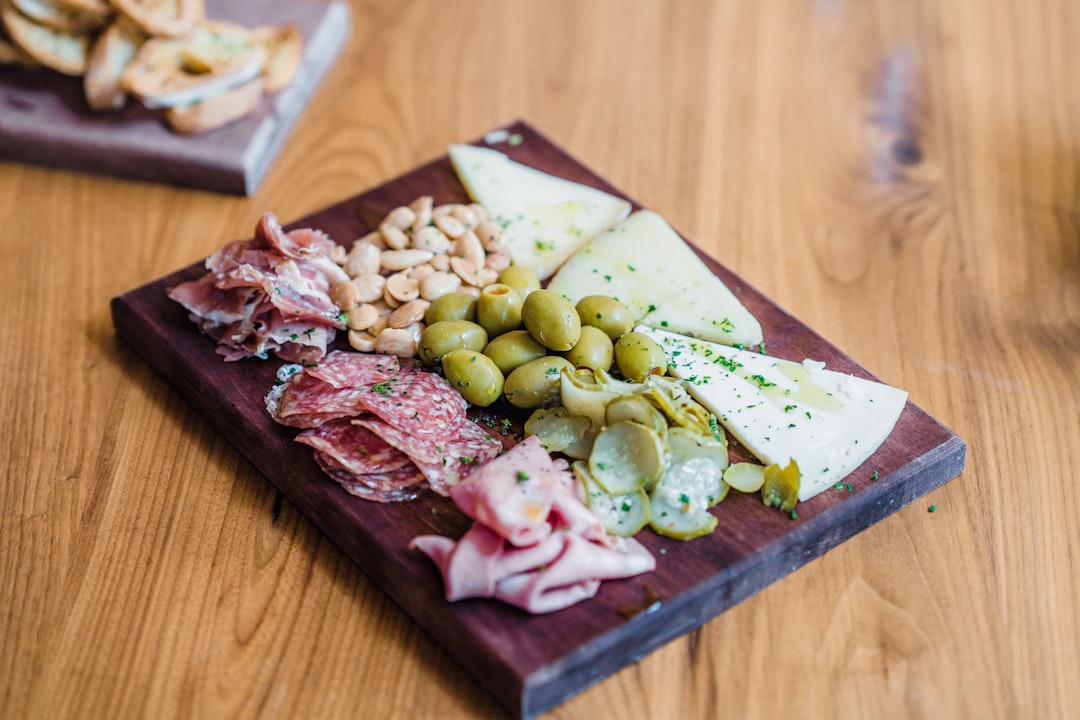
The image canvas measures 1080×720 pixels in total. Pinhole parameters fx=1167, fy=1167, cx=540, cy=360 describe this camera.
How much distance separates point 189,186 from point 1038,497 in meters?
1.70

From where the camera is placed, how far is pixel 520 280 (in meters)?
1.93

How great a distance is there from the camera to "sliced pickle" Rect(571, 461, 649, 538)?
1602 mm

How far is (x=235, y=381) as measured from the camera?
6.03 feet

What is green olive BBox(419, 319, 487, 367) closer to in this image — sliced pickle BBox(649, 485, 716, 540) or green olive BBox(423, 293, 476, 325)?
green olive BBox(423, 293, 476, 325)

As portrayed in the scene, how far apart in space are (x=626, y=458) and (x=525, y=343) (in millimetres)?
275

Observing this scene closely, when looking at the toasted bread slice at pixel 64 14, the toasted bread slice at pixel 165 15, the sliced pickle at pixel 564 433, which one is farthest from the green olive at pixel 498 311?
the toasted bread slice at pixel 64 14

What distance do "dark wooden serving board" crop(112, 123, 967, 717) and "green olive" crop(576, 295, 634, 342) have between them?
0.26 meters

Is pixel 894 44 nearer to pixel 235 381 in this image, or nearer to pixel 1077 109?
pixel 1077 109

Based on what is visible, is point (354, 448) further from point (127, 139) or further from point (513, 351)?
point (127, 139)

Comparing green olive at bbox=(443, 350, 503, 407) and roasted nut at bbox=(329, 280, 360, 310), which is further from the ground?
green olive at bbox=(443, 350, 503, 407)

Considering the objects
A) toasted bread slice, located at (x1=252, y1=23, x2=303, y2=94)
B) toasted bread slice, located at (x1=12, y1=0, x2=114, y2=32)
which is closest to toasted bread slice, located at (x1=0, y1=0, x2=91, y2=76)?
toasted bread slice, located at (x1=12, y1=0, x2=114, y2=32)

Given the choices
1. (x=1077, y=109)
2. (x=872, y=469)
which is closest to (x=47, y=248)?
(x=872, y=469)

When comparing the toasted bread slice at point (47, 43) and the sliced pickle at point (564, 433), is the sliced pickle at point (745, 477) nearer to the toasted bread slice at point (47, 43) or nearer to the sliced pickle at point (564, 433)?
the sliced pickle at point (564, 433)

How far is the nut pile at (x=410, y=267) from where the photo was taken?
1893mm
